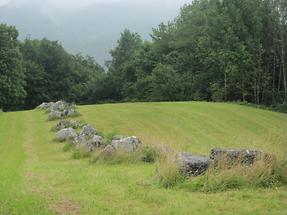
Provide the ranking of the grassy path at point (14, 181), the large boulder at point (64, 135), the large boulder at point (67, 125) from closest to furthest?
the grassy path at point (14, 181)
the large boulder at point (64, 135)
the large boulder at point (67, 125)

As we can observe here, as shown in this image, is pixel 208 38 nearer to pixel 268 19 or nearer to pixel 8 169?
pixel 268 19

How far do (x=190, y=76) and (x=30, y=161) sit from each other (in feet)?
160

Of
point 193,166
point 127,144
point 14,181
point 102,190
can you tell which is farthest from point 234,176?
point 127,144

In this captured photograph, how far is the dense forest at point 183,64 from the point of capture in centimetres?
5356

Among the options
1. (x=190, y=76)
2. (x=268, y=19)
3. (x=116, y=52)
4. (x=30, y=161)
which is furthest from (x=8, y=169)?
(x=116, y=52)

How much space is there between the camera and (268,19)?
2080 inches

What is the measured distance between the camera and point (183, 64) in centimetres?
6981

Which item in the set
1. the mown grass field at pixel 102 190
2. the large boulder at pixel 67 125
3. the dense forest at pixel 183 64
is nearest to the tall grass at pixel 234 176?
the mown grass field at pixel 102 190

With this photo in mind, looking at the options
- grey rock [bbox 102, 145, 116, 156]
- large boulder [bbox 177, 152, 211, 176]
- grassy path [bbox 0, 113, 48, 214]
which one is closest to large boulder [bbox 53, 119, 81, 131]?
grassy path [bbox 0, 113, 48, 214]

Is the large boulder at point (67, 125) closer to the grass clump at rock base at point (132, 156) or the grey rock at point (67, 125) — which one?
the grey rock at point (67, 125)

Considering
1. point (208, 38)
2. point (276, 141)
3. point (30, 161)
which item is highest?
point (208, 38)

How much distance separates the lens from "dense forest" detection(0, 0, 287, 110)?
176ft

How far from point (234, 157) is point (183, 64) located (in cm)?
5943

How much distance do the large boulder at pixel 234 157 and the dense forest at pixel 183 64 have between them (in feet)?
131
